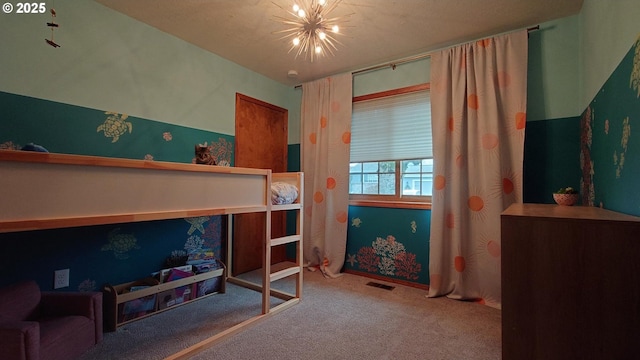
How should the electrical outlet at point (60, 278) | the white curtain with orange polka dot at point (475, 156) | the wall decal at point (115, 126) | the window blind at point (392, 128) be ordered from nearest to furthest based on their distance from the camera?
the electrical outlet at point (60, 278) < the wall decal at point (115, 126) < the white curtain with orange polka dot at point (475, 156) < the window blind at point (392, 128)

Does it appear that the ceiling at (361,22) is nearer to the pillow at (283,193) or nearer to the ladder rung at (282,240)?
the pillow at (283,193)

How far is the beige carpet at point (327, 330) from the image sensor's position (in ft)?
5.49

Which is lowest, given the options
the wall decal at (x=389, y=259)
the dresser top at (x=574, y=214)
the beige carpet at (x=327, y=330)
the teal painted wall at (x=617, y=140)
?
the beige carpet at (x=327, y=330)

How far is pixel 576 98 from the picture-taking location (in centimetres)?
220

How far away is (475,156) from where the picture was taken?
2.46m

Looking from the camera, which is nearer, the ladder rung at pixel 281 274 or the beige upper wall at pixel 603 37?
the beige upper wall at pixel 603 37

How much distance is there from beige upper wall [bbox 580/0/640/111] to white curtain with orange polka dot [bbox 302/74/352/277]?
6.55 feet

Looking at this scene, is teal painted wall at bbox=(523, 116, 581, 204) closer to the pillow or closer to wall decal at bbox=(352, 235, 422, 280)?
wall decal at bbox=(352, 235, 422, 280)

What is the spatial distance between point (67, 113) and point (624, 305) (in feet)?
10.5

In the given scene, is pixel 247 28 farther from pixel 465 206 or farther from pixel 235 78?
pixel 465 206

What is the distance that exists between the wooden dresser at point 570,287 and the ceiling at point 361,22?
1.83 meters

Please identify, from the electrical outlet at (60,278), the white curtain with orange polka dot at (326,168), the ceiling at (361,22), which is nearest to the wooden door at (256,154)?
the white curtain with orange polka dot at (326,168)

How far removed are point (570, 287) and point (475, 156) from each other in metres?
1.65

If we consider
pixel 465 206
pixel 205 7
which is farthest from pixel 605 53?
pixel 205 7
